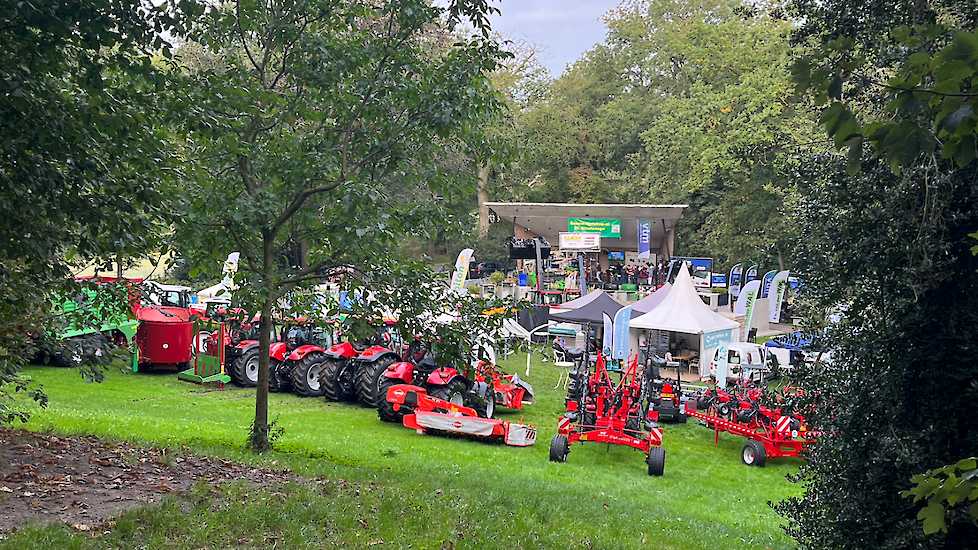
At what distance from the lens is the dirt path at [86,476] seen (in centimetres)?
550

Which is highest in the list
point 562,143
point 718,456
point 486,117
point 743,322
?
point 562,143

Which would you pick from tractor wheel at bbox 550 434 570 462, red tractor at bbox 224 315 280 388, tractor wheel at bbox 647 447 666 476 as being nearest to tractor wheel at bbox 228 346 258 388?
red tractor at bbox 224 315 280 388

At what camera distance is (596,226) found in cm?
3183

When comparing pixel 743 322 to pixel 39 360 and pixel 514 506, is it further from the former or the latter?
pixel 39 360

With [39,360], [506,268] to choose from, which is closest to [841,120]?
[39,360]

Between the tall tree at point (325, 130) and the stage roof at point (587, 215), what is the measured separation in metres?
→ 23.3

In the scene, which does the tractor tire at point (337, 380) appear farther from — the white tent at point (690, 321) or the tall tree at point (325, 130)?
the white tent at point (690, 321)

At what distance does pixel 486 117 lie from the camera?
8.35 meters

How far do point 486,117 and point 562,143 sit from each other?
3835 centimetres

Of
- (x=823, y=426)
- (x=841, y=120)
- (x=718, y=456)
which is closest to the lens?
(x=841, y=120)

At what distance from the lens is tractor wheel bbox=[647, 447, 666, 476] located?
1068 centimetres

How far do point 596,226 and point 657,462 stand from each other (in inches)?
861

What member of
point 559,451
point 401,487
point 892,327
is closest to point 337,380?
point 559,451

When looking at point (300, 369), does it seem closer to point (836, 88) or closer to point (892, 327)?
point (892, 327)
